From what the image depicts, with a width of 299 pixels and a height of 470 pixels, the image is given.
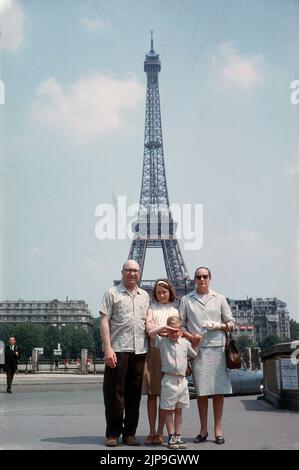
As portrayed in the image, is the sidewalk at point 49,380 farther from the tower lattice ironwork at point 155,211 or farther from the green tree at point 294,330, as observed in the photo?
the green tree at point 294,330

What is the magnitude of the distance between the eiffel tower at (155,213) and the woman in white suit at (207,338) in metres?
69.2

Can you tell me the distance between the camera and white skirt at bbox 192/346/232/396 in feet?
18.1

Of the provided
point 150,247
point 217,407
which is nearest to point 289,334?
point 150,247

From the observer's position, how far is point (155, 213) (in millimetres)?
80875

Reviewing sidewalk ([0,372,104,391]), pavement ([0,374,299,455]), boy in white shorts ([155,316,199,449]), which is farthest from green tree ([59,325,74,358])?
boy in white shorts ([155,316,199,449])

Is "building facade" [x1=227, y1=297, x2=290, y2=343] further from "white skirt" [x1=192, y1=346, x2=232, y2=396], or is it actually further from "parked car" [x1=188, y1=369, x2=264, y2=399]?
"white skirt" [x1=192, y1=346, x2=232, y2=396]

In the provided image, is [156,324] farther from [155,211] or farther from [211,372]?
[155,211]

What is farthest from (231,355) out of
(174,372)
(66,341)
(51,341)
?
(51,341)

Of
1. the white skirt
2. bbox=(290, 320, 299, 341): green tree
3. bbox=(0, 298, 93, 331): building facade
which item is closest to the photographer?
the white skirt

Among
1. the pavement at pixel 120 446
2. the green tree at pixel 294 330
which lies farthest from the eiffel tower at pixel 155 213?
the pavement at pixel 120 446

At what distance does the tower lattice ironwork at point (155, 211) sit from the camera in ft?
Result: 252

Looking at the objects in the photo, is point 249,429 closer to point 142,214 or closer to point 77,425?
point 77,425

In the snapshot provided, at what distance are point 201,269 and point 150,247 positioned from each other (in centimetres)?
7372

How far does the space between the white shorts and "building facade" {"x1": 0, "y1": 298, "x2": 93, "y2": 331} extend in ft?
429
